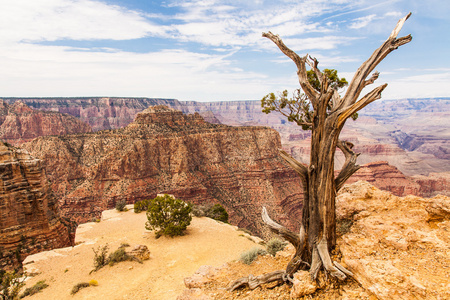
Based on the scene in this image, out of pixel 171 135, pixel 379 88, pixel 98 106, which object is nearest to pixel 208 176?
pixel 171 135

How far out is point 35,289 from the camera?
15586 millimetres

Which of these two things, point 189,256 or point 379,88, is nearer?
point 379,88

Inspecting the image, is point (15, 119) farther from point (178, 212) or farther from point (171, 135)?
point (178, 212)

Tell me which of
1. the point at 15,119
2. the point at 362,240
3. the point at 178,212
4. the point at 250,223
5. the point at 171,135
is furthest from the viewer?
the point at 15,119

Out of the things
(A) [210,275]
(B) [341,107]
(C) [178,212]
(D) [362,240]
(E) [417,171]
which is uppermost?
(B) [341,107]

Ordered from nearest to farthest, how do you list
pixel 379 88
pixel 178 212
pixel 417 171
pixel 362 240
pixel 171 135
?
pixel 379 88
pixel 362 240
pixel 178 212
pixel 171 135
pixel 417 171

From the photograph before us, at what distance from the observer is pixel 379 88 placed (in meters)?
7.12

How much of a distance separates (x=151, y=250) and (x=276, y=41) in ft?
63.0

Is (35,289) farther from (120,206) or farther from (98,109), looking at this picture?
(98,109)

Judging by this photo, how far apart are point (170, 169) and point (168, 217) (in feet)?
104

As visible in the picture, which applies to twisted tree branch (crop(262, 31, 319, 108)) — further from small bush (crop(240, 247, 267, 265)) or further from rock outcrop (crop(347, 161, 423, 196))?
rock outcrop (crop(347, 161, 423, 196))

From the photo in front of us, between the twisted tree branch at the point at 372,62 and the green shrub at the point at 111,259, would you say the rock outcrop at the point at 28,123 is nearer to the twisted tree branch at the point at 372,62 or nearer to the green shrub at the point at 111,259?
the green shrub at the point at 111,259

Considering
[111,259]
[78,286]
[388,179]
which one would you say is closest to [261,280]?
[78,286]

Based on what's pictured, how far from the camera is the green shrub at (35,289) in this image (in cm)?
1533
